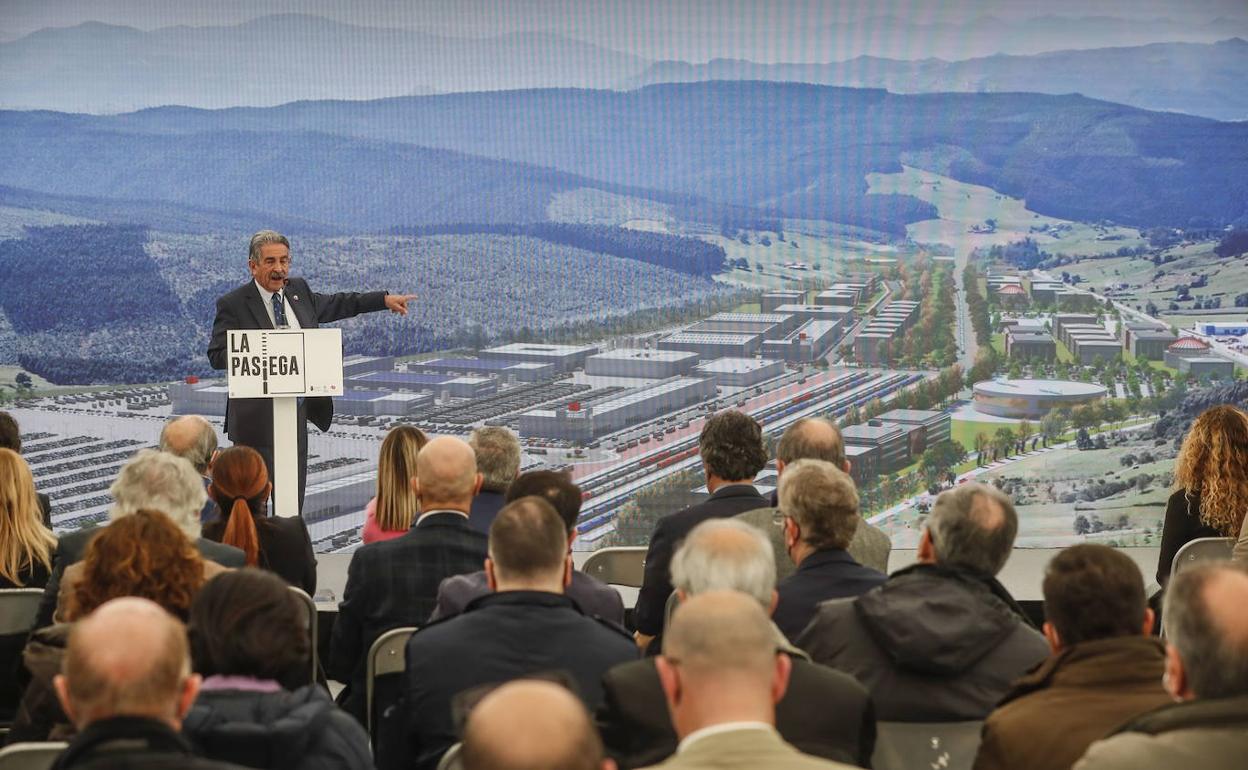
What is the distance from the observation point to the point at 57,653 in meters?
2.63

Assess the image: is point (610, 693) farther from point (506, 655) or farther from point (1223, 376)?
point (1223, 376)

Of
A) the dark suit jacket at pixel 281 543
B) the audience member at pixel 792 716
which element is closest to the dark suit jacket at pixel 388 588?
the dark suit jacket at pixel 281 543

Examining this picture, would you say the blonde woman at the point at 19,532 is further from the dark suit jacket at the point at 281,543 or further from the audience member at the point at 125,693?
the audience member at the point at 125,693

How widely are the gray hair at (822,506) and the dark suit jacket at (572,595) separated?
0.49 metres

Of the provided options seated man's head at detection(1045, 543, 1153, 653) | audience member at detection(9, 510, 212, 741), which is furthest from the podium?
seated man's head at detection(1045, 543, 1153, 653)

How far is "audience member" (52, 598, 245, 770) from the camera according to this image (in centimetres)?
192

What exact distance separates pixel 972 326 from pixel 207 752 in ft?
18.3

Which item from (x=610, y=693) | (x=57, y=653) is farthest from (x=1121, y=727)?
(x=57, y=653)

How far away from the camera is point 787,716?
2.35 meters

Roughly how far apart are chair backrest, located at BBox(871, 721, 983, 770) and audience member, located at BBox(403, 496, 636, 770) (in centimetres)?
56

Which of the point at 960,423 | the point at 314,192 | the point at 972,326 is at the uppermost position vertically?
the point at 314,192

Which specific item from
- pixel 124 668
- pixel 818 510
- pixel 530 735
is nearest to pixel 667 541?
pixel 818 510

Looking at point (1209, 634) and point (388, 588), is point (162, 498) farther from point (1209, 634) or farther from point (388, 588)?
point (1209, 634)

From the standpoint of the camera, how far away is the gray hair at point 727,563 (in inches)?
105
